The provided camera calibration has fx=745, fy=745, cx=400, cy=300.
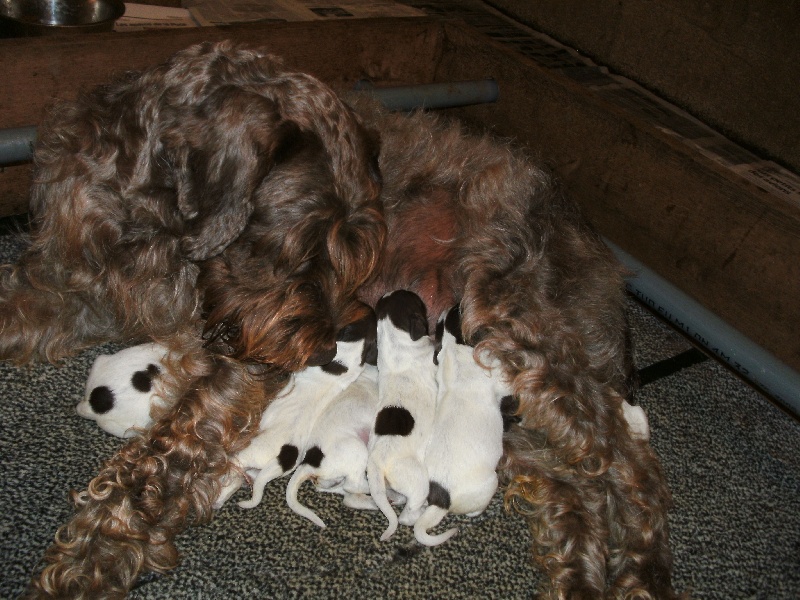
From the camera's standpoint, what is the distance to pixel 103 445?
2.62 meters

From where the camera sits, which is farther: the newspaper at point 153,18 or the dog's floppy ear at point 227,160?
the newspaper at point 153,18

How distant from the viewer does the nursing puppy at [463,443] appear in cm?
227

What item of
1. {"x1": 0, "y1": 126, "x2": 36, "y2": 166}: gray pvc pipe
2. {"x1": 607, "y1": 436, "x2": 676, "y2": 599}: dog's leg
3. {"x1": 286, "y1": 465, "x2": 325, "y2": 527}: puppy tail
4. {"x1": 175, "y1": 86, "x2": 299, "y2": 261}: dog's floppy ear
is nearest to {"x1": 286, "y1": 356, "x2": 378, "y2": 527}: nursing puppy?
{"x1": 286, "y1": 465, "x2": 325, "y2": 527}: puppy tail

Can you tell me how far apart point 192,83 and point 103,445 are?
128cm

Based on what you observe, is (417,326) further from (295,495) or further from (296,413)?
(295,495)

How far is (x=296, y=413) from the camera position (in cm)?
244

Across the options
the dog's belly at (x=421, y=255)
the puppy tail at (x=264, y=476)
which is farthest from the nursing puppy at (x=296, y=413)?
the dog's belly at (x=421, y=255)

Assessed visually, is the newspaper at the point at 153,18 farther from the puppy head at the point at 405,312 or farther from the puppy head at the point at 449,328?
the puppy head at the point at 449,328

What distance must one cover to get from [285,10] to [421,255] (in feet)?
6.71

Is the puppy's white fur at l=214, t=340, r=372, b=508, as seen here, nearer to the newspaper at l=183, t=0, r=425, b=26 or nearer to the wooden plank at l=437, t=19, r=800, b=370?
the wooden plank at l=437, t=19, r=800, b=370

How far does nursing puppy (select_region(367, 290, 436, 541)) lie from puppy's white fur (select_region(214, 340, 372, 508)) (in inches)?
5.2

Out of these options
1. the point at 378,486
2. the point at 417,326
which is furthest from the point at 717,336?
the point at 378,486

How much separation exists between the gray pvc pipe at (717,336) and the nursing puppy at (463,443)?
1063 mm

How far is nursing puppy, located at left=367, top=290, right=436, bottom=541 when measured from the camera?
2254 mm
